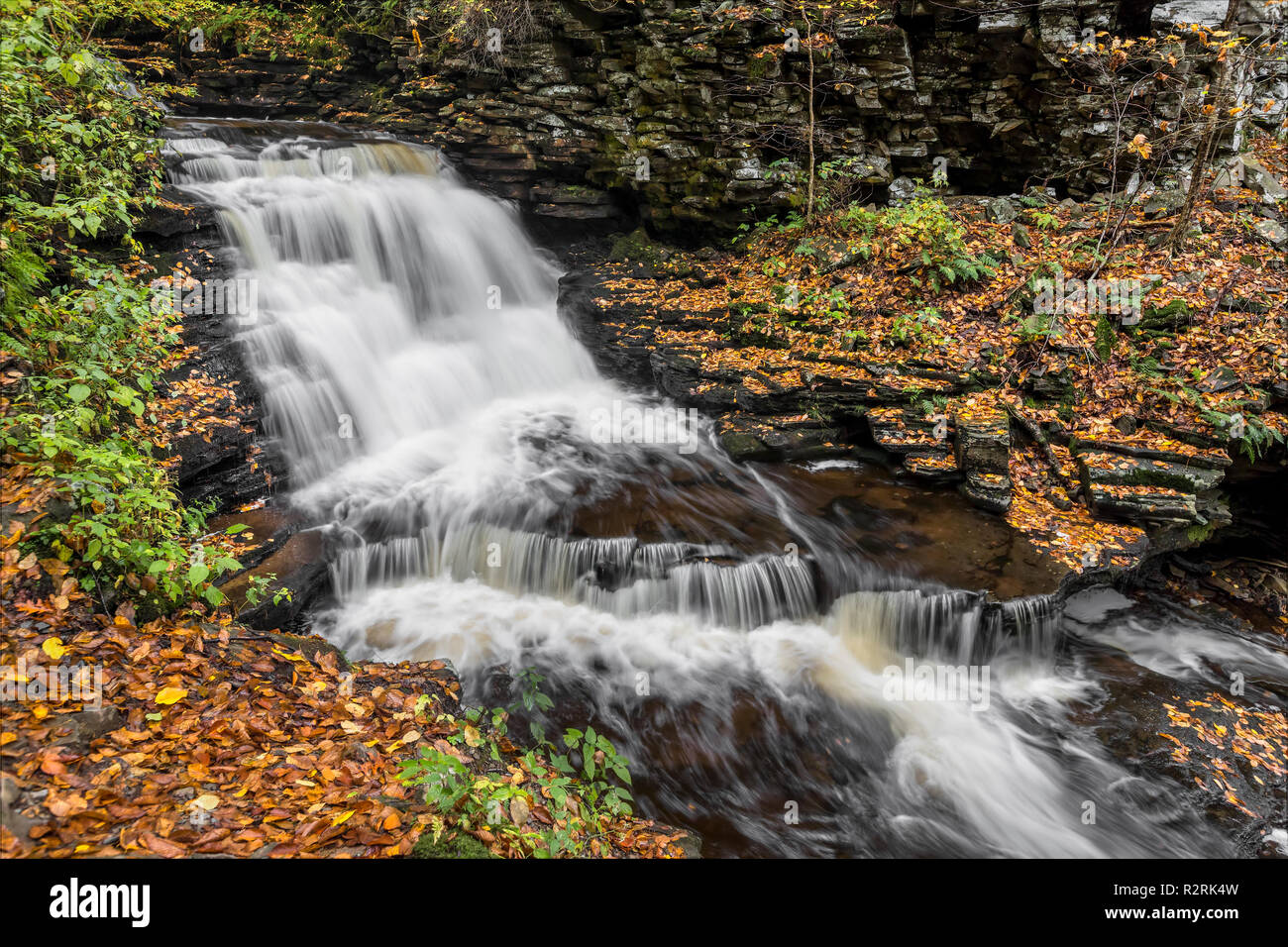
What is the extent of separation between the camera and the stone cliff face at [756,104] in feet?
33.9

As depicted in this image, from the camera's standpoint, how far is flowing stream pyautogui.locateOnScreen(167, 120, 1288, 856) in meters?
5.41

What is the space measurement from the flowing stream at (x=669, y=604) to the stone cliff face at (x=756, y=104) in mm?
4185

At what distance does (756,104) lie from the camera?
36.4 ft

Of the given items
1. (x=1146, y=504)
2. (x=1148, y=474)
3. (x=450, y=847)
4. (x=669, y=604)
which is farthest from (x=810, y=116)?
(x=450, y=847)

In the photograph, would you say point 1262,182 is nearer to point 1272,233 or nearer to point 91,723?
point 1272,233

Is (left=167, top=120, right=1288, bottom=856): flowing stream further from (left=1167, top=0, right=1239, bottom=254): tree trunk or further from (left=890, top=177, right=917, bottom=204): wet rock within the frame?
(left=890, top=177, right=917, bottom=204): wet rock

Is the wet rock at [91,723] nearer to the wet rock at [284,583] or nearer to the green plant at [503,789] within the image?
the green plant at [503,789]

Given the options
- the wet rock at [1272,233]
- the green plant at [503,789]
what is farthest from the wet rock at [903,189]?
the green plant at [503,789]

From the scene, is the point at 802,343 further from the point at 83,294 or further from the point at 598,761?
the point at 83,294

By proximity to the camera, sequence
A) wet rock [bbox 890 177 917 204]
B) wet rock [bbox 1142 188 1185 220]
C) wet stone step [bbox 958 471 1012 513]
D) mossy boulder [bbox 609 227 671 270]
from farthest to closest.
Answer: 1. mossy boulder [bbox 609 227 671 270]
2. wet rock [bbox 890 177 917 204]
3. wet rock [bbox 1142 188 1185 220]
4. wet stone step [bbox 958 471 1012 513]

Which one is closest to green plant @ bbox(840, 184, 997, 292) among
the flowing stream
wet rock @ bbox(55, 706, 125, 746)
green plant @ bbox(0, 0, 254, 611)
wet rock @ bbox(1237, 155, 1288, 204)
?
the flowing stream

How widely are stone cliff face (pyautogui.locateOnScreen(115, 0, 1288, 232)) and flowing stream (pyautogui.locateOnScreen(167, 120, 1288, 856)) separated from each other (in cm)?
418

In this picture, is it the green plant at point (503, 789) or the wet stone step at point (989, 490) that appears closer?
the green plant at point (503, 789)
